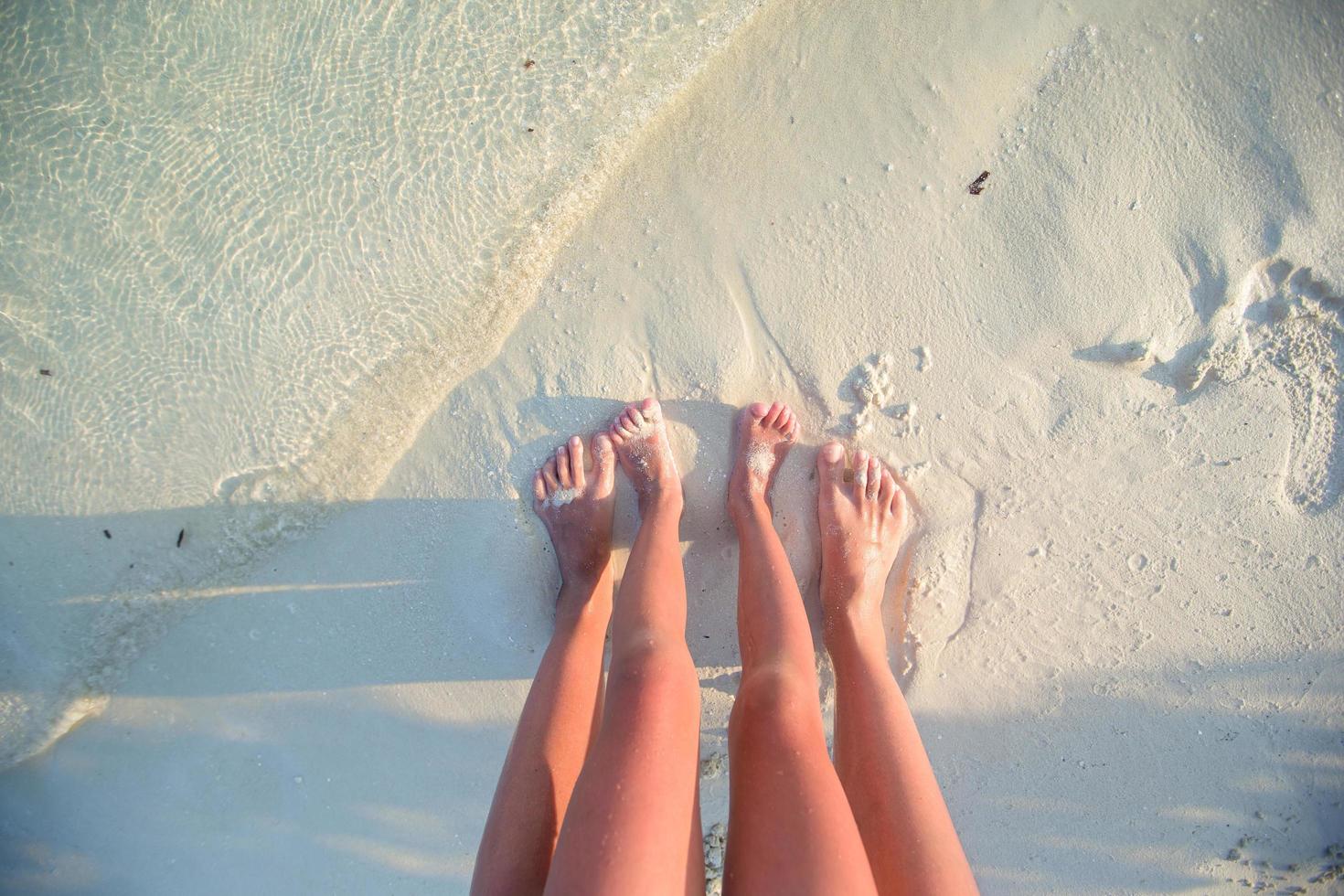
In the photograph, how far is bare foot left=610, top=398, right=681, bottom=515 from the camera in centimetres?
229

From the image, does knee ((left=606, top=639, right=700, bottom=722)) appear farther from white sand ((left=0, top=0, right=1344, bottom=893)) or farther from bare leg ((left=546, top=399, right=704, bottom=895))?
white sand ((left=0, top=0, right=1344, bottom=893))

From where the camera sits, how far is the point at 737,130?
89.4 inches

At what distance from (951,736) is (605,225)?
2192 millimetres

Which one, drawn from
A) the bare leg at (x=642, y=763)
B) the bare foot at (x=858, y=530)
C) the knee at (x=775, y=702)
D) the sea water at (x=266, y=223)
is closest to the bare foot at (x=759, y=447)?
the bare foot at (x=858, y=530)

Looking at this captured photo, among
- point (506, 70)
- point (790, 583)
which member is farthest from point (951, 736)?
point (506, 70)

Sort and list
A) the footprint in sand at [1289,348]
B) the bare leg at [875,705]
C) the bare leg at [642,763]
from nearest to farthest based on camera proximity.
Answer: the bare leg at [642,763] → the bare leg at [875,705] → the footprint in sand at [1289,348]

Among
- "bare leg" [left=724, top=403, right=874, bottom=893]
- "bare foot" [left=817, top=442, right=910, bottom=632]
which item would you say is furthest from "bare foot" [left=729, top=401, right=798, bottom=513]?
"bare foot" [left=817, top=442, right=910, bottom=632]

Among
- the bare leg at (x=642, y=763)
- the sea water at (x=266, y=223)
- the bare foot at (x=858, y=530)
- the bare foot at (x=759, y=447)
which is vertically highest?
the sea water at (x=266, y=223)

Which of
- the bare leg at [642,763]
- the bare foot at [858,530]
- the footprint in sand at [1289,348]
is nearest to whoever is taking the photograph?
the bare leg at [642,763]

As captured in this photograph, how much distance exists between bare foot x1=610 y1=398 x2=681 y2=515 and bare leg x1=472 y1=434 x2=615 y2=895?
74 millimetres

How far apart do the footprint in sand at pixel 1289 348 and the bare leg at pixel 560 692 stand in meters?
1.95

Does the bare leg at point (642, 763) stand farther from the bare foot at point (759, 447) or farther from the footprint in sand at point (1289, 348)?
the footprint in sand at point (1289, 348)

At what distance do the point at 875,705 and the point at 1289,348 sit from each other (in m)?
1.76

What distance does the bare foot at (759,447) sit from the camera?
7.43 ft
